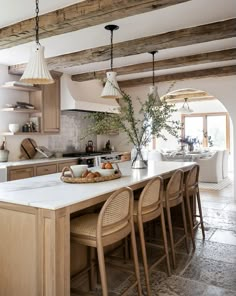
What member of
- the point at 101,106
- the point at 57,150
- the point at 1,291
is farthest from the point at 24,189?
the point at 101,106

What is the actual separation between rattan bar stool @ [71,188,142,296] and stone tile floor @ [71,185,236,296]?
71 cm

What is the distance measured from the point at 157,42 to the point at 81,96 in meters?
2.96

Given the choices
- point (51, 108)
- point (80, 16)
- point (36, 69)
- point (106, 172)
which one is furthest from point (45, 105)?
point (36, 69)

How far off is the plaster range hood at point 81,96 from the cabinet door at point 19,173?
179cm

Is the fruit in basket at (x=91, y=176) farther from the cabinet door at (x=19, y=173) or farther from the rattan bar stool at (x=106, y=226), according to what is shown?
the cabinet door at (x=19, y=173)

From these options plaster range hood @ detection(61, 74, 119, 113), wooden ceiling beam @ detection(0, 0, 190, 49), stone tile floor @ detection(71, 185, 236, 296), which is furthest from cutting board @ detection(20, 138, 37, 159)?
stone tile floor @ detection(71, 185, 236, 296)

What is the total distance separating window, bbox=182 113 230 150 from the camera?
11805mm

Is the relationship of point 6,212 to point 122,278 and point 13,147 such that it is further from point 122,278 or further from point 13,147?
point 13,147

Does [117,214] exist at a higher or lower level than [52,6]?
lower

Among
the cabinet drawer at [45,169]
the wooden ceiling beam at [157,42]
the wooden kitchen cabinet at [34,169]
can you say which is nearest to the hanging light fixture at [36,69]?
the wooden ceiling beam at [157,42]

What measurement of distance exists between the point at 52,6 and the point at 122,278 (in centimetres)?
272

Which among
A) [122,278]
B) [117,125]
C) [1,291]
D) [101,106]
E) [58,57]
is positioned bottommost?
[122,278]

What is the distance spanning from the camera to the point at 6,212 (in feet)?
6.66

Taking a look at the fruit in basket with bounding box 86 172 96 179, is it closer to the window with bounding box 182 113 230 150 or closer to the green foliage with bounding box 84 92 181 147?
the green foliage with bounding box 84 92 181 147
